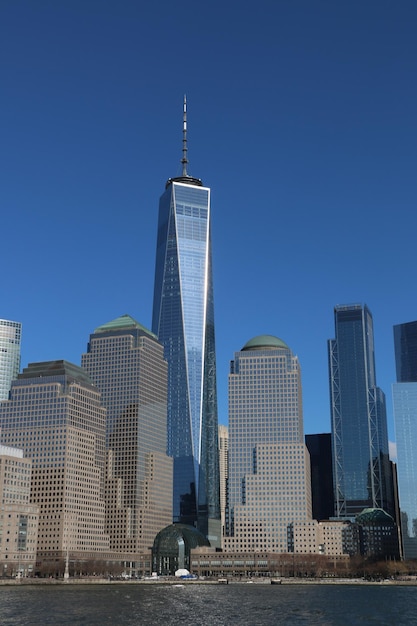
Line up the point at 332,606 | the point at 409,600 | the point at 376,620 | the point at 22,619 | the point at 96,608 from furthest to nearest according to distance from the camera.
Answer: the point at 409,600 → the point at 332,606 → the point at 96,608 → the point at 376,620 → the point at 22,619

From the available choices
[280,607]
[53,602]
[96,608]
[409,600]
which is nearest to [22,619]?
[96,608]

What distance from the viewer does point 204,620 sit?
456ft

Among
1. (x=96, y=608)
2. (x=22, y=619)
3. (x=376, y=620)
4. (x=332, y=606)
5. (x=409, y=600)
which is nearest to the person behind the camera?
(x=22, y=619)

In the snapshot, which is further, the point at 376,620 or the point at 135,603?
the point at 135,603

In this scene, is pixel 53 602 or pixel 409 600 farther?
pixel 409 600

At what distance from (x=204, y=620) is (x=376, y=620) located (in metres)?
30.2

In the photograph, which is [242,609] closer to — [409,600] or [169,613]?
[169,613]

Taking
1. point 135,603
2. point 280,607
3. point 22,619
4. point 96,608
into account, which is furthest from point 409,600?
Answer: point 22,619

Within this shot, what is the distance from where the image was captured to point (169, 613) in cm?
15275

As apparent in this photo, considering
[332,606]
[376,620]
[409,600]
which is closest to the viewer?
[376,620]

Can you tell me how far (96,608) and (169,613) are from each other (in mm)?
17084

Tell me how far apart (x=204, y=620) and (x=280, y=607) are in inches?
1266

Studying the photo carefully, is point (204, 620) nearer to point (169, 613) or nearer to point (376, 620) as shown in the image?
point (169, 613)

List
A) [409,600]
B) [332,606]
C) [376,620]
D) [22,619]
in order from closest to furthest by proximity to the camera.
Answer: [22,619], [376,620], [332,606], [409,600]
